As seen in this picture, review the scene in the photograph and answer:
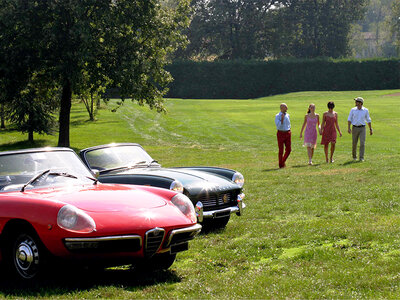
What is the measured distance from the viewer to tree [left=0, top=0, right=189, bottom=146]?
1071 inches

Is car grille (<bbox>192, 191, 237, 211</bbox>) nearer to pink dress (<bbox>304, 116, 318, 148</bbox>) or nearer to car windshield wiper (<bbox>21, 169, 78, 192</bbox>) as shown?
car windshield wiper (<bbox>21, 169, 78, 192</bbox>)

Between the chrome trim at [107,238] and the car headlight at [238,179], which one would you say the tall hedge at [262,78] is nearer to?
the car headlight at [238,179]

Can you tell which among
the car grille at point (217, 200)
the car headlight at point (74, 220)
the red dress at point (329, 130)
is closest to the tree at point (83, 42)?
the red dress at point (329, 130)

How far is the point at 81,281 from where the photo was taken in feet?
20.9

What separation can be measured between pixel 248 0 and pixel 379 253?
232 feet

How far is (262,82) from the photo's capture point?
6519 centimetres

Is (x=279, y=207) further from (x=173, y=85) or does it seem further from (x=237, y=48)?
(x=237, y=48)

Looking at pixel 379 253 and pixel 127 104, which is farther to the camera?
pixel 127 104

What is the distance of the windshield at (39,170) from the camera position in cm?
711

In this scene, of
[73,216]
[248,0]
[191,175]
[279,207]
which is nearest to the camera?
[73,216]

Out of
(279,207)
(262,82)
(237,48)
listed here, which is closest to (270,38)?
(237,48)

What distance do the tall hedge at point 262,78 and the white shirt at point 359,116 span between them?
45330 millimetres

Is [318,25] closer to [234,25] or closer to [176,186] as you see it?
[234,25]

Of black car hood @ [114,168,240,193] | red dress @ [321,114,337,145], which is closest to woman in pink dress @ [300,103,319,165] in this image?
red dress @ [321,114,337,145]
